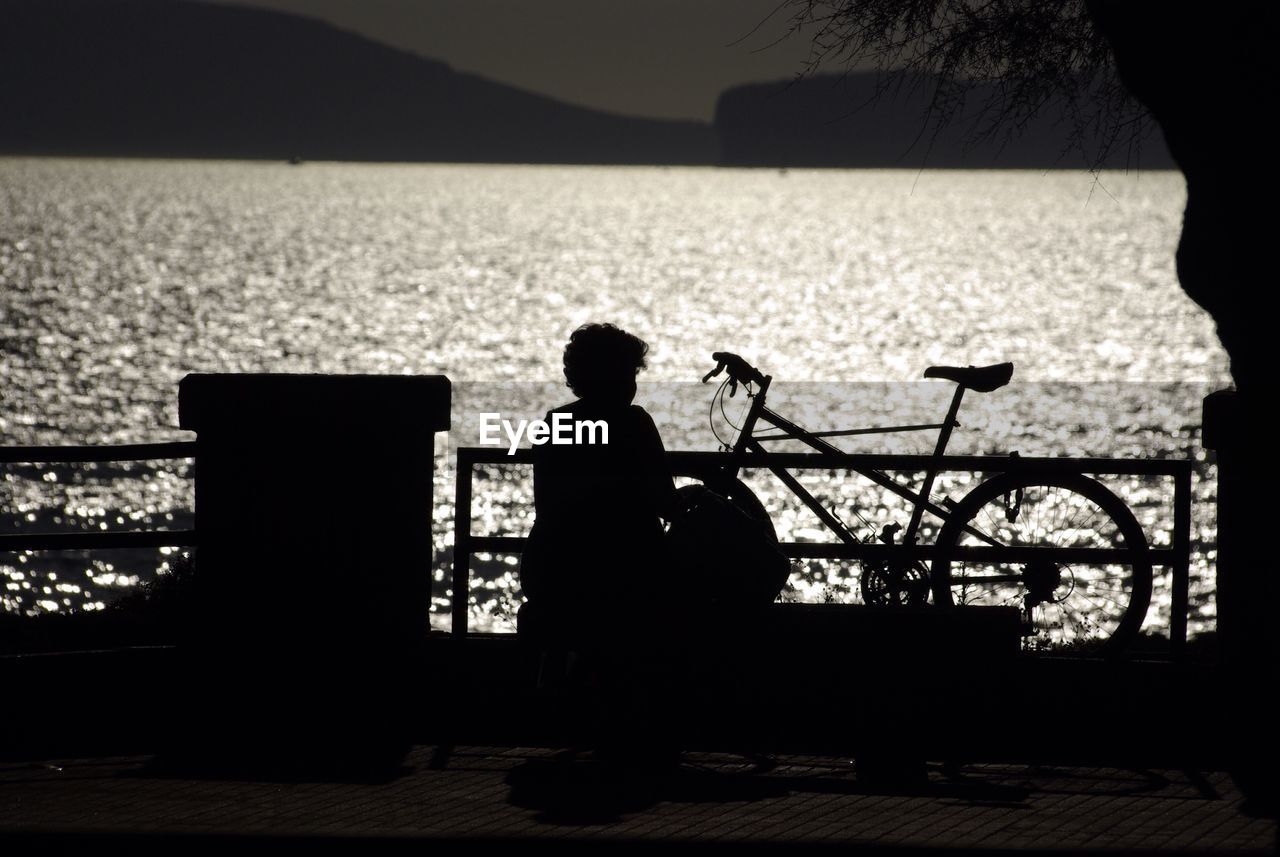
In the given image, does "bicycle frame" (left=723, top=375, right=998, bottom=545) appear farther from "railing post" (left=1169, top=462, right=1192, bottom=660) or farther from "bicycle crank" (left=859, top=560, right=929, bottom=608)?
"railing post" (left=1169, top=462, right=1192, bottom=660)

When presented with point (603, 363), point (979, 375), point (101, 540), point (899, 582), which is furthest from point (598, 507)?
point (979, 375)

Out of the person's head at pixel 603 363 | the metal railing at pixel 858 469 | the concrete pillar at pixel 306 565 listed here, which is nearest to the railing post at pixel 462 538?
the metal railing at pixel 858 469

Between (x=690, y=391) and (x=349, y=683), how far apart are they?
5640 centimetres

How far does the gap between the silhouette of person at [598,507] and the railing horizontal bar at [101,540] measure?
185cm

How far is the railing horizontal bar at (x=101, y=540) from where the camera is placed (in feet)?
24.4

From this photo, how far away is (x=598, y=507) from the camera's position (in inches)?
257

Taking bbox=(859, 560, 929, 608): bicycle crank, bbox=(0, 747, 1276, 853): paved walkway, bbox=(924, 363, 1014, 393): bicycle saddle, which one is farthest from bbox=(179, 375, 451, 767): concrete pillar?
bbox=(924, 363, 1014, 393): bicycle saddle

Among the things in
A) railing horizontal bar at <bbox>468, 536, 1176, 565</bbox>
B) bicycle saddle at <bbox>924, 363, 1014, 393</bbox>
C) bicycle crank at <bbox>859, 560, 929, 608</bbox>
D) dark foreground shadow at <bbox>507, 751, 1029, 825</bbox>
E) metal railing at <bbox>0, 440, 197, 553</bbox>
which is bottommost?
dark foreground shadow at <bbox>507, 751, 1029, 825</bbox>

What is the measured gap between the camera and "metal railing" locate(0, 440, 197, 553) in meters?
7.41

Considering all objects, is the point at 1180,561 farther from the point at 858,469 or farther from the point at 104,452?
the point at 104,452

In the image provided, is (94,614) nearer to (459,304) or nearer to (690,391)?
(690,391)

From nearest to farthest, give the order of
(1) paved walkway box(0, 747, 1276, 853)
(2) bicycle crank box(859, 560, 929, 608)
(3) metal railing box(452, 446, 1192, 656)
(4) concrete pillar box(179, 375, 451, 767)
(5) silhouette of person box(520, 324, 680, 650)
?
(1) paved walkway box(0, 747, 1276, 853), (5) silhouette of person box(520, 324, 680, 650), (4) concrete pillar box(179, 375, 451, 767), (3) metal railing box(452, 446, 1192, 656), (2) bicycle crank box(859, 560, 929, 608)

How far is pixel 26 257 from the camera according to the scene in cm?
12244

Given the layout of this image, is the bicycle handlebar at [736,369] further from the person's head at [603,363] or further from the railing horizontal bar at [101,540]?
the railing horizontal bar at [101,540]
